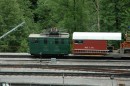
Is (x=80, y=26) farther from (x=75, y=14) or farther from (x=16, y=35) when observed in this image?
(x=16, y=35)

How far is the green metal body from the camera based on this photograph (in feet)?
129

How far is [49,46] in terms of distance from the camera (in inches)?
1563

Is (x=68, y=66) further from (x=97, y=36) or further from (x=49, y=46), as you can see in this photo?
(x=97, y=36)

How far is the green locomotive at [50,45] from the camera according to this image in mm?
39438

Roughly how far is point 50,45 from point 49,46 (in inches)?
5.6

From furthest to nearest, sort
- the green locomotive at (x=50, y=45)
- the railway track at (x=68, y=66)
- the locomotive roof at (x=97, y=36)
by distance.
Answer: the green locomotive at (x=50, y=45) < the locomotive roof at (x=97, y=36) < the railway track at (x=68, y=66)

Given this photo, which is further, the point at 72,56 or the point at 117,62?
the point at 72,56

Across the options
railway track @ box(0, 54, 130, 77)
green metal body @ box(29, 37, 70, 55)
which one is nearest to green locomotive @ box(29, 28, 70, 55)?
green metal body @ box(29, 37, 70, 55)

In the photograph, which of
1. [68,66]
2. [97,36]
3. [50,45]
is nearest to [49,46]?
[50,45]

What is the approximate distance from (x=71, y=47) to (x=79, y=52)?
1.69 meters

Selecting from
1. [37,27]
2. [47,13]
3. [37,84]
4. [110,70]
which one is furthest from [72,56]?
[47,13]

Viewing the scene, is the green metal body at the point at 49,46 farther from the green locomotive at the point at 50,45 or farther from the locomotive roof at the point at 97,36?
the locomotive roof at the point at 97,36

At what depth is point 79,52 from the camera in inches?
1550

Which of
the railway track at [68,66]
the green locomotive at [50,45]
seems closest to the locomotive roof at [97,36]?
the green locomotive at [50,45]
